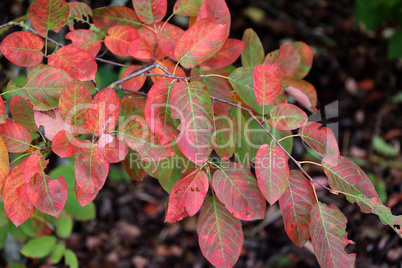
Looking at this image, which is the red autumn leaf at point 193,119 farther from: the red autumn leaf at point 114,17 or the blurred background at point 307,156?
the blurred background at point 307,156

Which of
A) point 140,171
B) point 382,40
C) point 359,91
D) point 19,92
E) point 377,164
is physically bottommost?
point 377,164

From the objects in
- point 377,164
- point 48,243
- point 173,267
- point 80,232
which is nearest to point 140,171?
point 48,243

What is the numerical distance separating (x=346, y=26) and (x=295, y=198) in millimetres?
2508

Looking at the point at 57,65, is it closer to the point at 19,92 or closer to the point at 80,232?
the point at 19,92

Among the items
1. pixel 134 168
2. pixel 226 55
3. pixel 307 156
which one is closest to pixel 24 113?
pixel 134 168

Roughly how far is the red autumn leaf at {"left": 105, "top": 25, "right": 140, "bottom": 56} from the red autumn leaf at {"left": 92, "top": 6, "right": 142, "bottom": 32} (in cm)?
5

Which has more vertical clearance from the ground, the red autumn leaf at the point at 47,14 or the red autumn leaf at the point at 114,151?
the red autumn leaf at the point at 47,14

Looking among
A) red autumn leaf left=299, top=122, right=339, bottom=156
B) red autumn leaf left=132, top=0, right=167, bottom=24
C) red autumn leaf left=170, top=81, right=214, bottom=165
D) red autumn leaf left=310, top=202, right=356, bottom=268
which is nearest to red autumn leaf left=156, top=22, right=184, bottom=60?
red autumn leaf left=132, top=0, right=167, bottom=24

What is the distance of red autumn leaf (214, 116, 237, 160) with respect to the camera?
828 millimetres

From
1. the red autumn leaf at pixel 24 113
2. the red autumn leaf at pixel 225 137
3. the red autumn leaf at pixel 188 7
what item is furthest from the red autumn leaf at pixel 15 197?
the red autumn leaf at pixel 188 7

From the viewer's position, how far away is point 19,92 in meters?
0.75

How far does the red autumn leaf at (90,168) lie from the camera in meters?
0.68

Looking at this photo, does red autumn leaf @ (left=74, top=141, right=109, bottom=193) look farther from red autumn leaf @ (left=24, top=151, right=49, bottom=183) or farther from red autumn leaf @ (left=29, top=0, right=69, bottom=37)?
red autumn leaf @ (left=29, top=0, right=69, bottom=37)

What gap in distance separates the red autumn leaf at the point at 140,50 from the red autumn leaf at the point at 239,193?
354mm
